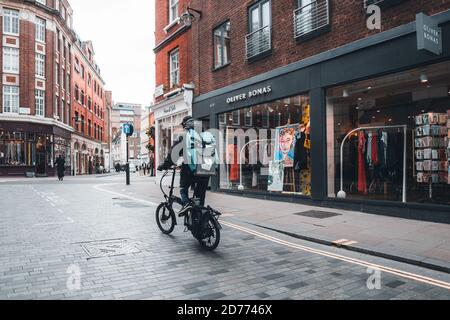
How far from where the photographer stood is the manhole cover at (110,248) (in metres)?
5.44

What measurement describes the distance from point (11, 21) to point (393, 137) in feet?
123

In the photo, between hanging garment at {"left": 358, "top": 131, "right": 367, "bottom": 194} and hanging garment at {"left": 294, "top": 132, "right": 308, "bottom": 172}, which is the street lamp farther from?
hanging garment at {"left": 358, "top": 131, "right": 367, "bottom": 194}

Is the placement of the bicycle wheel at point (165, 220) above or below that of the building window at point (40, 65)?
below

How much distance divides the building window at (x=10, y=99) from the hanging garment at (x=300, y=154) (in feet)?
104

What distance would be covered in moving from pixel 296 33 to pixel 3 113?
31282 mm

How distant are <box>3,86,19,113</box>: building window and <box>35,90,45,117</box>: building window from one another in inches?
69.6

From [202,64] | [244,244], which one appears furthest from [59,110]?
[244,244]

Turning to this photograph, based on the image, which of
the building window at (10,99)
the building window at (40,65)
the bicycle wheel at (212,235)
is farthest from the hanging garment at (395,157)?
the building window at (40,65)

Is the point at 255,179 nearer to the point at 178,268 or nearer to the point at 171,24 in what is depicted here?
the point at 178,268

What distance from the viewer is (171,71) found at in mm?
19062

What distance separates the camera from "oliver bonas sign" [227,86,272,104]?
40.0 ft

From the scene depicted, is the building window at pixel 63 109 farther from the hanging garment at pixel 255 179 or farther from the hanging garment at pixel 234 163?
the hanging garment at pixel 255 179

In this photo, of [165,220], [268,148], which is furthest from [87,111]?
[165,220]

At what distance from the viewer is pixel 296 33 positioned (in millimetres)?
11070
